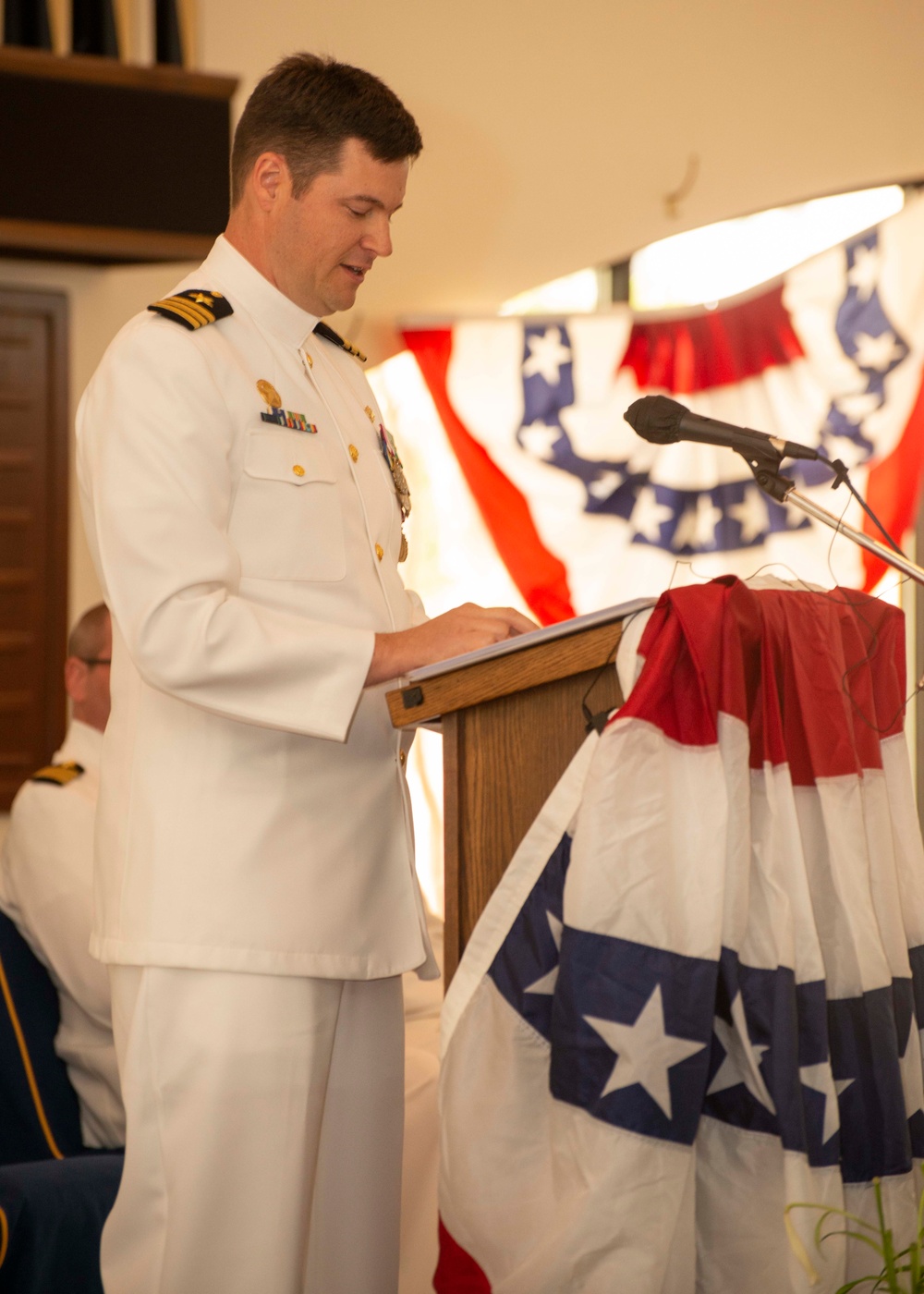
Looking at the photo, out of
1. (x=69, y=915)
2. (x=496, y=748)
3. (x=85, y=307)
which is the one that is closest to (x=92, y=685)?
(x=69, y=915)

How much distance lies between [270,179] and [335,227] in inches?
3.7

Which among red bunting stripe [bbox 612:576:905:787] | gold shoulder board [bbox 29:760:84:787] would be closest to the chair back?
gold shoulder board [bbox 29:760:84:787]

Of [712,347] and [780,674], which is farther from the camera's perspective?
[712,347]

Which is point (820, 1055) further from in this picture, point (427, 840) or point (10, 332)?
point (10, 332)

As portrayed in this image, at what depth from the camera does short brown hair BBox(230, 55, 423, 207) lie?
4.56 ft

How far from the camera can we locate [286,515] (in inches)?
52.1

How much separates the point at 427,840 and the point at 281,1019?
2529mm

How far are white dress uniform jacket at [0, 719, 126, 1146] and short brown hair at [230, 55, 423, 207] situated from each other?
103 cm

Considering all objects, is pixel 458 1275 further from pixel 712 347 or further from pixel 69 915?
pixel 712 347

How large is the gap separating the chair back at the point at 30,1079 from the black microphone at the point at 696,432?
127 cm

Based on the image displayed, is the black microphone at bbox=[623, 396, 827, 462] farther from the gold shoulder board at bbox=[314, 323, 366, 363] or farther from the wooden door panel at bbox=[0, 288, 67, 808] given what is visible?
the wooden door panel at bbox=[0, 288, 67, 808]

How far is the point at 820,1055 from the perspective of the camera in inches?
42.8

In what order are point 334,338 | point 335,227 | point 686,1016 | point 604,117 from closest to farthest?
1. point 686,1016
2. point 335,227
3. point 334,338
4. point 604,117

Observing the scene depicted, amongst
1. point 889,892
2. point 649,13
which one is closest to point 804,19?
point 649,13
